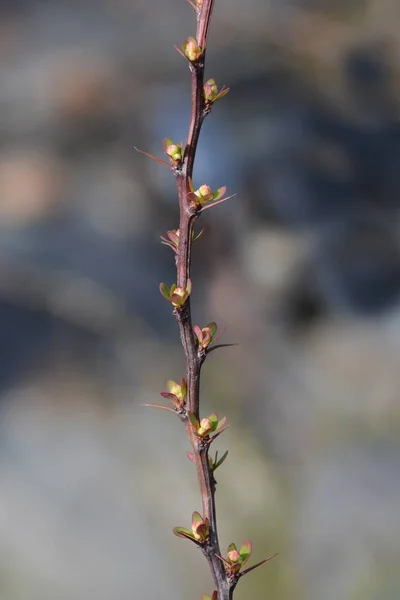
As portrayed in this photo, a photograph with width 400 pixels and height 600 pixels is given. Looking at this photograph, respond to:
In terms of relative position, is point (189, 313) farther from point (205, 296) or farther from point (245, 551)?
point (205, 296)

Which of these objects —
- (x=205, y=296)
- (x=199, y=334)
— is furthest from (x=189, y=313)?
(x=205, y=296)

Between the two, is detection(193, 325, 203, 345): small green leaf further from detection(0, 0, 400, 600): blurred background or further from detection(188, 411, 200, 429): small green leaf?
detection(0, 0, 400, 600): blurred background

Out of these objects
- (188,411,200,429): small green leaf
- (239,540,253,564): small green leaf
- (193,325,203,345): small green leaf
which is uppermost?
(193,325,203,345): small green leaf

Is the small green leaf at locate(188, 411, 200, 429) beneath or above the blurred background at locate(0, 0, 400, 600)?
beneath

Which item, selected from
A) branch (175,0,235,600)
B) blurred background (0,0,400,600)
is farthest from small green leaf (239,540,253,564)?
blurred background (0,0,400,600)

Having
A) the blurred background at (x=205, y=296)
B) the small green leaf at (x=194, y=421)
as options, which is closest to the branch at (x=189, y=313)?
the small green leaf at (x=194, y=421)

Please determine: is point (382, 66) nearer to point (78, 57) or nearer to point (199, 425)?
point (78, 57)

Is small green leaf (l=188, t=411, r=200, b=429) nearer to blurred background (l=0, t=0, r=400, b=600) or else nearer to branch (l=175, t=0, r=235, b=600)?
branch (l=175, t=0, r=235, b=600)

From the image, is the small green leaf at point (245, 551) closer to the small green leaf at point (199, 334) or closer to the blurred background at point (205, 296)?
the small green leaf at point (199, 334)

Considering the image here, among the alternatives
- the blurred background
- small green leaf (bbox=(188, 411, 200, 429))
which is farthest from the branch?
the blurred background

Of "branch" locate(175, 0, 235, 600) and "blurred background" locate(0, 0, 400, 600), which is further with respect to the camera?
"blurred background" locate(0, 0, 400, 600)
